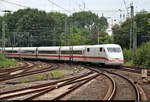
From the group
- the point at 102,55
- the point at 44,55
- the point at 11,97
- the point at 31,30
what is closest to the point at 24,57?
the point at 44,55

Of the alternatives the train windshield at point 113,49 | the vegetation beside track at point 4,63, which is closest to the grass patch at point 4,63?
the vegetation beside track at point 4,63

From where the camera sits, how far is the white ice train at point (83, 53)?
26247 mm

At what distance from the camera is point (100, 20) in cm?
9525

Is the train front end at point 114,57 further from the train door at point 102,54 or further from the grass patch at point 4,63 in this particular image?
the grass patch at point 4,63

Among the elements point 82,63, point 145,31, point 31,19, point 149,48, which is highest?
point 31,19

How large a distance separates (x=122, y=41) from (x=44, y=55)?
17991 mm

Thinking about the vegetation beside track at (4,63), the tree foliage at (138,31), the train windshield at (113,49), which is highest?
the tree foliage at (138,31)

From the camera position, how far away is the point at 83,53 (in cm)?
3216

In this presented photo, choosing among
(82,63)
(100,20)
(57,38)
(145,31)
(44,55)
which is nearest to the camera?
(82,63)

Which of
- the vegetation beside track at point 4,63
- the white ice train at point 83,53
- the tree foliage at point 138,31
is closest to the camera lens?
the white ice train at point 83,53

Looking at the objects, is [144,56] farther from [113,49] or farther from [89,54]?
[89,54]

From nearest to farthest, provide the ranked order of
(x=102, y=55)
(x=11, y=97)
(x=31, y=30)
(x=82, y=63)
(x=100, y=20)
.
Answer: (x=11, y=97), (x=102, y=55), (x=82, y=63), (x=31, y=30), (x=100, y=20)

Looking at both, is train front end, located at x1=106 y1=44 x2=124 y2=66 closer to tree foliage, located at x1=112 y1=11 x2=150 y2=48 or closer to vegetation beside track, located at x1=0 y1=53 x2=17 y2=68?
vegetation beside track, located at x1=0 y1=53 x2=17 y2=68

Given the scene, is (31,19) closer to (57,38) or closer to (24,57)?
(57,38)
